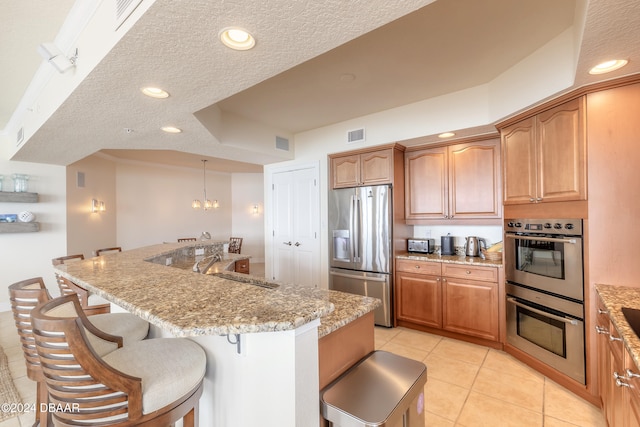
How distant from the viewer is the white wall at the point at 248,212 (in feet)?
27.3

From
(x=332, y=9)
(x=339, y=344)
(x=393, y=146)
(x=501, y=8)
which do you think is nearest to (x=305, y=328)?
(x=339, y=344)

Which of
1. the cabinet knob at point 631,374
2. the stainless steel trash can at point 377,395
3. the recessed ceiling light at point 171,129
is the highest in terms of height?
the recessed ceiling light at point 171,129

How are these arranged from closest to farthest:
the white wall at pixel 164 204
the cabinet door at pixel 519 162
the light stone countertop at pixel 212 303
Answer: the light stone countertop at pixel 212 303
the cabinet door at pixel 519 162
the white wall at pixel 164 204

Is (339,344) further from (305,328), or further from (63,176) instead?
(63,176)

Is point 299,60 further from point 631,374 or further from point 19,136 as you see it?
point 19,136

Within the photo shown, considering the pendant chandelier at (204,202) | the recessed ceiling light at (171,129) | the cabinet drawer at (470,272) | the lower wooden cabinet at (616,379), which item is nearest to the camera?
the lower wooden cabinet at (616,379)

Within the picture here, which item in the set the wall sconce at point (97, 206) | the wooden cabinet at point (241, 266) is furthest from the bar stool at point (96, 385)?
the wall sconce at point (97, 206)

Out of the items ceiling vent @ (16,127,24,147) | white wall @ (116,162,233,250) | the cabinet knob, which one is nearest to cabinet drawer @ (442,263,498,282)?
the cabinet knob

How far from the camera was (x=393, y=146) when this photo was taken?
337 centimetres

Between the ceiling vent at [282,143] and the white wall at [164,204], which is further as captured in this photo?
the white wall at [164,204]

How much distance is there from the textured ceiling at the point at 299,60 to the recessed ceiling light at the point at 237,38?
37 millimetres

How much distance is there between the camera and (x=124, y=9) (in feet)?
4.09

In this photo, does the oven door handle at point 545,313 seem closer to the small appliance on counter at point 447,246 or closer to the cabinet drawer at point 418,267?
the cabinet drawer at point 418,267

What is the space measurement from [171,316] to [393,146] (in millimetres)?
3016
